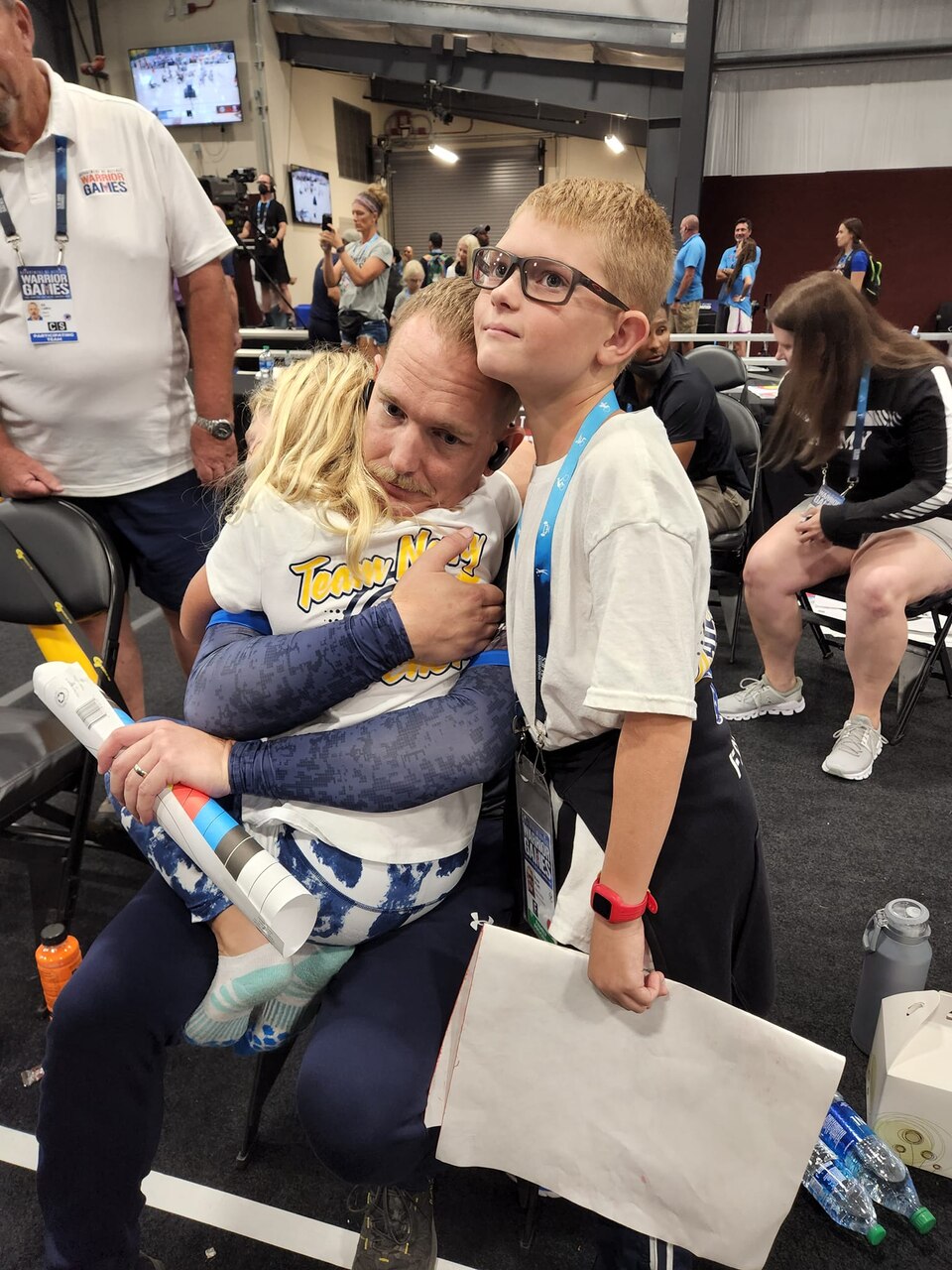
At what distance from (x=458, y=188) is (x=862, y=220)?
22.5ft

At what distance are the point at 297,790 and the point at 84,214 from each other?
1.55 m

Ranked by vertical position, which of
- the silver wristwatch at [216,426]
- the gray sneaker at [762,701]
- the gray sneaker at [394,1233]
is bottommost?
the gray sneaker at [762,701]

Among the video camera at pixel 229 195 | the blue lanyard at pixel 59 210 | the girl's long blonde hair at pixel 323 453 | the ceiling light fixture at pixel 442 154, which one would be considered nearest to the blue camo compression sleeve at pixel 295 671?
the girl's long blonde hair at pixel 323 453

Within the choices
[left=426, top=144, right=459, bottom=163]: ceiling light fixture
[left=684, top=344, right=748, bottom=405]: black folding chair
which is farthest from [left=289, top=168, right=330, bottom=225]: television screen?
[left=684, top=344, right=748, bottom=405]: black folding chair

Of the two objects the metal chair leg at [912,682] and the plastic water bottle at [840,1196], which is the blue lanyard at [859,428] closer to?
the metal chair leg at [912,682]

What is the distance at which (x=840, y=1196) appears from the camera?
123 cm

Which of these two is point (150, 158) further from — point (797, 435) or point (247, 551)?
point (797, 435)

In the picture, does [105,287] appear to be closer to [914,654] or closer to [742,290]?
[914,654]

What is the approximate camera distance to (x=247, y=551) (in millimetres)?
1055

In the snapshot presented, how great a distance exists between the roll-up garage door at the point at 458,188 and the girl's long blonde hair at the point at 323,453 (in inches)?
541

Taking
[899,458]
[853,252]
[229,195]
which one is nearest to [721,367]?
[899,458]

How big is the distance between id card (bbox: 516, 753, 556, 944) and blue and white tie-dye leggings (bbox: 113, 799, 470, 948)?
0.33 feet

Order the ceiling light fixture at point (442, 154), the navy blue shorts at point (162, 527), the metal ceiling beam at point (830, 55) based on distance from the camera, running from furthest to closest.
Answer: the ceiling light fixture at point (442, 154) < the metal ceiling beam at point (830, 55) < the navy blue shorts at point (162, 527)

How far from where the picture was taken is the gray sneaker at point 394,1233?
42.9 inches
